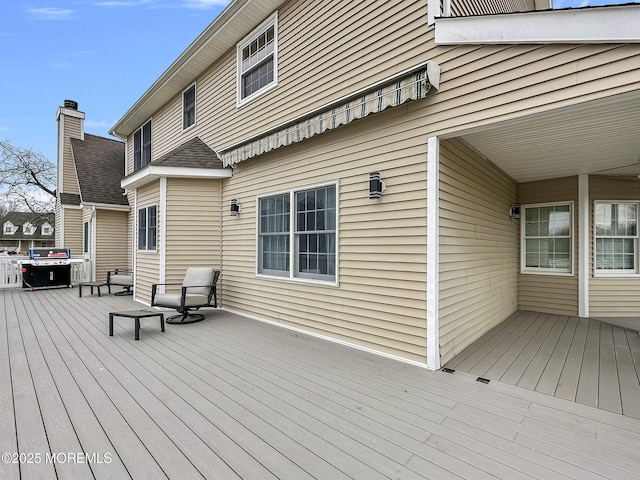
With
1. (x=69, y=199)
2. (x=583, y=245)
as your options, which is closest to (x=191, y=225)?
(x=583, y=245)

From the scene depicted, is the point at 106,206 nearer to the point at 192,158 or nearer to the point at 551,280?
the point at 192,158

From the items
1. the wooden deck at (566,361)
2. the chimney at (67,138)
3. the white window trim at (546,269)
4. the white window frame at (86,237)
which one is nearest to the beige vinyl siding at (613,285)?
the white window trim at (546,269)

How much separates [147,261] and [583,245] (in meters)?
9.19

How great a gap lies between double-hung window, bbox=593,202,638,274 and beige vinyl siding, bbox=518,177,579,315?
1.39 ft

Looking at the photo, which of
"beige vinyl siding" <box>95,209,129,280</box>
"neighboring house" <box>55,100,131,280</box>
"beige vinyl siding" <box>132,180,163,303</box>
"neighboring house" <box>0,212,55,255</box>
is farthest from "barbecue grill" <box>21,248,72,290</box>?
"neighboring house" <box>0,212,55,255</box>

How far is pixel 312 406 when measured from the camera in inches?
108

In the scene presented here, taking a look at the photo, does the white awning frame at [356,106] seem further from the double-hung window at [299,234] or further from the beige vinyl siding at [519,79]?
the double-hung window at [299,234]

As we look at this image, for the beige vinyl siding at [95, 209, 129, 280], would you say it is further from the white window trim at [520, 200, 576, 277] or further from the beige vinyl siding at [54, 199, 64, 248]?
the white window trim at [520, 200, 576, 277]

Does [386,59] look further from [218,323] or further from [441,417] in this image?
[218,323]

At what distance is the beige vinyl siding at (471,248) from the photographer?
3879 millimetres

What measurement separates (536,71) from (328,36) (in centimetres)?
306

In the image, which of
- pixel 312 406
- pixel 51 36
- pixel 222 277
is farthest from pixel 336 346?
pixel 51 36

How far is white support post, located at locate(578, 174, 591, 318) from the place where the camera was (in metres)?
6.15

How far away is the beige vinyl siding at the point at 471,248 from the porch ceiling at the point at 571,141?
1.07 ft
